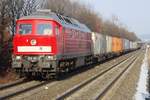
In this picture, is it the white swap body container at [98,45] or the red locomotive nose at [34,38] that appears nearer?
the red locomotive nose at [34,38]

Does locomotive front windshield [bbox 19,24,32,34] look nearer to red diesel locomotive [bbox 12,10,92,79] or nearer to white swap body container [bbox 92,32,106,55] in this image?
red diesel locomotive [bbox 12,10,92,79]

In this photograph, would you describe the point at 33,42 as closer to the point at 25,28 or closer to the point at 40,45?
the point at 40,45

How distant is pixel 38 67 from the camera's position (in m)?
19.2

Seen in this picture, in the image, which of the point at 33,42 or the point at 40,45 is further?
the point at 33,42

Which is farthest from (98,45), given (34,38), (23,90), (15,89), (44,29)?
(23,90)

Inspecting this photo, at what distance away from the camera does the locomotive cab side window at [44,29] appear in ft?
64.6

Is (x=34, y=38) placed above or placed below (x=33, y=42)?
above

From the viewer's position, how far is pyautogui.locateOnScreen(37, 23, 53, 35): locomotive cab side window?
775 inches

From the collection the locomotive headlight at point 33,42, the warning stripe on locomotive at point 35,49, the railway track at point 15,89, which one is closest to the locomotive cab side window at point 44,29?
the locomotive headlight at point 33,42

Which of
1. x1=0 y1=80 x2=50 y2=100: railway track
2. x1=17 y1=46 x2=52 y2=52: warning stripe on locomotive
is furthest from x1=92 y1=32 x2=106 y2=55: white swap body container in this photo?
x1=0 y1=80 x2=50 y2=100: railway track

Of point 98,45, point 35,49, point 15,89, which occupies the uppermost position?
point 98,45

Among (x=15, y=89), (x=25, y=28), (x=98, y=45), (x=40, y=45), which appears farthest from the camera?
(x=98, y=45)

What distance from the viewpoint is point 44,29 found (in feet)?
65.0

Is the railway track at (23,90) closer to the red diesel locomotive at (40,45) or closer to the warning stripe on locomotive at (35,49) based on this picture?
the red diesel locomotive at (40,45)
